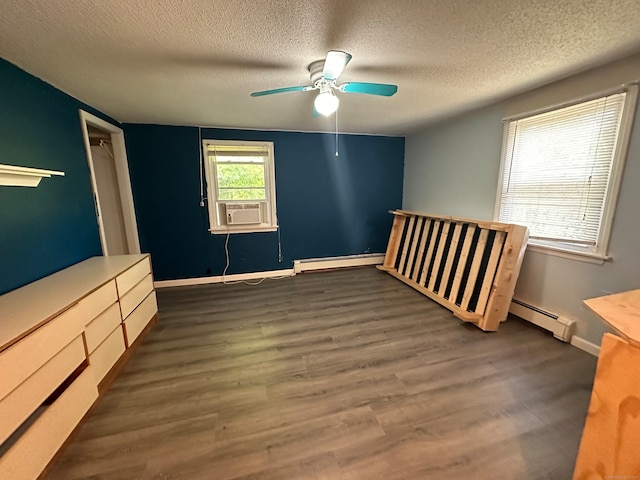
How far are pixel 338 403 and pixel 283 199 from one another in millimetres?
3005

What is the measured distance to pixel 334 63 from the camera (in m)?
1.59

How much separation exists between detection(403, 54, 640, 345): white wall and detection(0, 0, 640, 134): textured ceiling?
0.62 feet

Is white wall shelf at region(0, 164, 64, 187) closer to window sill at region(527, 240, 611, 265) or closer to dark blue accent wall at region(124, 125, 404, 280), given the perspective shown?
dark blue accent wall at region(124, 125, 404, 280)

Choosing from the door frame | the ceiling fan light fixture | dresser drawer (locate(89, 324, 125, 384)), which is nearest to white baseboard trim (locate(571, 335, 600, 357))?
the ceiling fan light fixture

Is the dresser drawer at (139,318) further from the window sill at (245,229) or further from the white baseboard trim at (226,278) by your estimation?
the window sill at (245,229)

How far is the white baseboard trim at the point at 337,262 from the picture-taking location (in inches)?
168

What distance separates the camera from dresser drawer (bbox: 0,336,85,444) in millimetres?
1074

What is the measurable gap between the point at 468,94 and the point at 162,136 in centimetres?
371

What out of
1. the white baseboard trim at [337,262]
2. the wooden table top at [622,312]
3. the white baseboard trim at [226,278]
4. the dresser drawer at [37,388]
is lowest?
the white baseboard trim at [226,278]

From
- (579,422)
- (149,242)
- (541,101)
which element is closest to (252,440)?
(579,422)

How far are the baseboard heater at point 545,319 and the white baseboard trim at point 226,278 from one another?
9.72ft

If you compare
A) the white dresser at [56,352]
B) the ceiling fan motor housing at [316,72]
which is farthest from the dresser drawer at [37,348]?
the ceiling fan motor housing at [316,72]

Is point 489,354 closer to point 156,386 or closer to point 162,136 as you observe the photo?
point 156,386

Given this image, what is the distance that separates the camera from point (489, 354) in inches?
85.9
